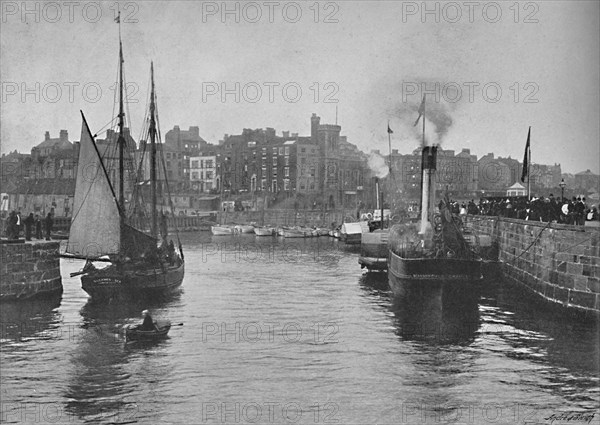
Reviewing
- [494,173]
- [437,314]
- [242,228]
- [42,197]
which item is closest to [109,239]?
[42,197]

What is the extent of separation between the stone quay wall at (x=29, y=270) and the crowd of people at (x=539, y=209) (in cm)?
1440

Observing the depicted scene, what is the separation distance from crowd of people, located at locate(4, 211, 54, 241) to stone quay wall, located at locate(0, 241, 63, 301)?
283 mm

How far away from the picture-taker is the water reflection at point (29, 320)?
575 inches

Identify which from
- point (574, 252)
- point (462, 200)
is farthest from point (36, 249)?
point (462, 200)

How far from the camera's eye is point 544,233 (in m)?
22.2

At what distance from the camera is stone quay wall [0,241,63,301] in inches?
621

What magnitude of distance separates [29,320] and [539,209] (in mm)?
16841

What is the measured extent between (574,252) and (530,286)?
15.9ft

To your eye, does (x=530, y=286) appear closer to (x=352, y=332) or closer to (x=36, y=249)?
(x=352, y=332)

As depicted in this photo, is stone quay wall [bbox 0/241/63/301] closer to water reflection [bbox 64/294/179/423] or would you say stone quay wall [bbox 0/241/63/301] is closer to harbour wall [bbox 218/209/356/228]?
water reflection [bbox 64/294/179/423]

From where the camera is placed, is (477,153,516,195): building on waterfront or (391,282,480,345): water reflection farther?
(477,153,516,195): building on waterfront

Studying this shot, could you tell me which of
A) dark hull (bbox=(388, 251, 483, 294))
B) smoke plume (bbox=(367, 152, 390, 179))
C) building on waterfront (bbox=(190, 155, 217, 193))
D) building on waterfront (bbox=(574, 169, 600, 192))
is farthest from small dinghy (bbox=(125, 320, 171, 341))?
smoke plume (bbox=(367, 152, 390, 179))
